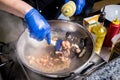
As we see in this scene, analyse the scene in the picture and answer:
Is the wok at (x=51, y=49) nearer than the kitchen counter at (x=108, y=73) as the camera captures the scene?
No

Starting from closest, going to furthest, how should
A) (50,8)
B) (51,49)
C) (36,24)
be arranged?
1. (36,24)
2. (51,49)
3. (50,8)

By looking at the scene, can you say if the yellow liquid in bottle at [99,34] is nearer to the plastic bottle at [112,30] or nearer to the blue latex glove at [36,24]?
the plastic bottle at [112,30]

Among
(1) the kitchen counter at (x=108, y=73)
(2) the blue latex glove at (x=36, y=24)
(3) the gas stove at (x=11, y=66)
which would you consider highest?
(2) the blue latex glove at (x=36, y=24)

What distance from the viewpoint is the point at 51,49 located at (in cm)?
96

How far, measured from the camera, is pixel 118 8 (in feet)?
4.22

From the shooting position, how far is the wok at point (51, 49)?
2.77 ft

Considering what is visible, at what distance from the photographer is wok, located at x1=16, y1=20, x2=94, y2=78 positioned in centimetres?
84

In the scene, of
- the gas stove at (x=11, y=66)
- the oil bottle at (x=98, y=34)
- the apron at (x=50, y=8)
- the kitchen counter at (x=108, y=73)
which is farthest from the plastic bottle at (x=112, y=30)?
the kitchen counter at (x=108, y=73)

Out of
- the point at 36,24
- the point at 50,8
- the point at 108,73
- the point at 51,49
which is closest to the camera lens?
the point at 108,73

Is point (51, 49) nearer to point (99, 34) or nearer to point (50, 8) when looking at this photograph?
point (99, 34)

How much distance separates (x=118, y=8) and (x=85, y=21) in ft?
1.20

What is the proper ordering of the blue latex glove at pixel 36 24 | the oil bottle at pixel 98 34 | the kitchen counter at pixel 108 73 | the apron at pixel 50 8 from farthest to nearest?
the apron at pixel 50 8 < the oil bottle at pixel 98 34 < the blue latex glove at pixel 36 24 < the kitchen counter at pixel 108 73

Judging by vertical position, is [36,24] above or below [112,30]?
above

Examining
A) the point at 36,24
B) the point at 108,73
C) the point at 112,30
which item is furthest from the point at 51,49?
the point at 108,73
